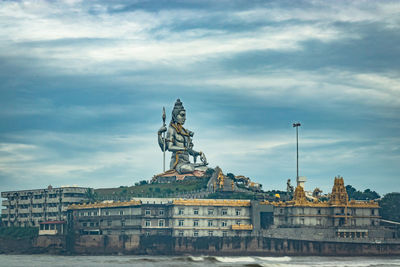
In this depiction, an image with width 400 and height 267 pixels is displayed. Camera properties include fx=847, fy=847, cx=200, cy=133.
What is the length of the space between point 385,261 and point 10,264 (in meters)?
83.9

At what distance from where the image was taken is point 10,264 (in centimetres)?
17800

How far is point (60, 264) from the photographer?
178000 mm

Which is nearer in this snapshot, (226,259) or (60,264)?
(60,264)

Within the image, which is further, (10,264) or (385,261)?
(385,261)

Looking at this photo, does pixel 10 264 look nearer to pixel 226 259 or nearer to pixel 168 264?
pixel 168 264

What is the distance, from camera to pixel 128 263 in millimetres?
180875

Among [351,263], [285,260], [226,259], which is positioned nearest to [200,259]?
[226,259]

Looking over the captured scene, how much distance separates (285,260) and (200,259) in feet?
65.0

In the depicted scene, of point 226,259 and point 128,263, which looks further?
point 226,259

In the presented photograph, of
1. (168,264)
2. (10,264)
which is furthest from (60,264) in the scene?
(168,264)

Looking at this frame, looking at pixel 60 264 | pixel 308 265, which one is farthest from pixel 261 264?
pixel 60 264

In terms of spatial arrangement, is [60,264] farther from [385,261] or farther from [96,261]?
[385,261]

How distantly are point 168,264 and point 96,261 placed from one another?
18.5 m

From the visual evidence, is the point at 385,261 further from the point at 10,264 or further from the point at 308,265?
the point at 10,264
